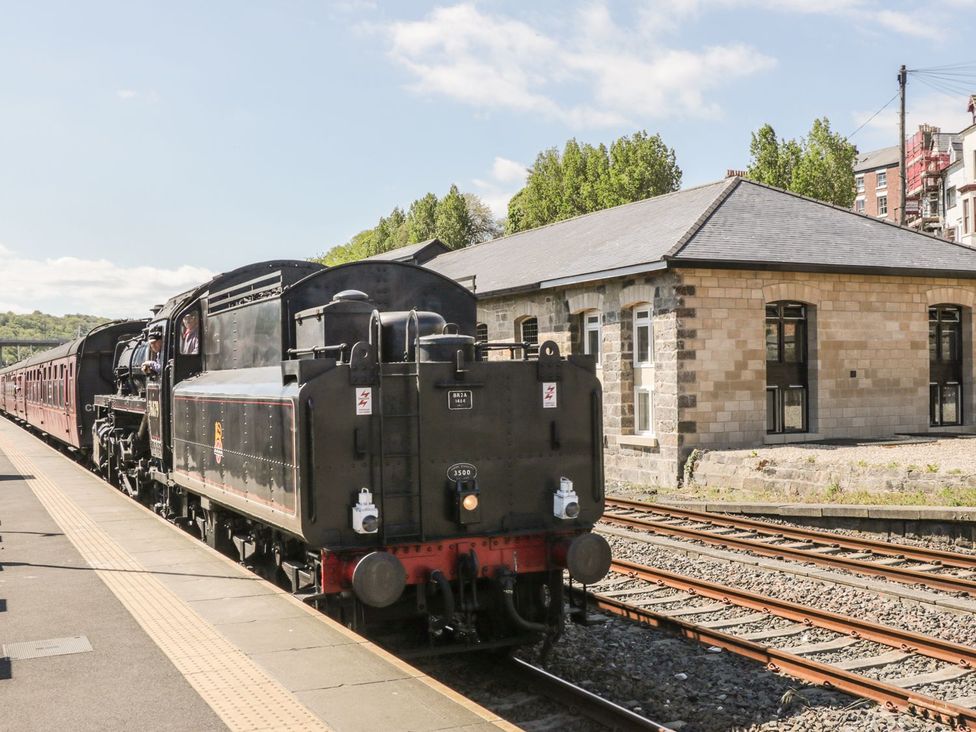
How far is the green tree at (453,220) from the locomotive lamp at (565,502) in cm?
5757

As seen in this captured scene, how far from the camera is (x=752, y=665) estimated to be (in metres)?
7.06

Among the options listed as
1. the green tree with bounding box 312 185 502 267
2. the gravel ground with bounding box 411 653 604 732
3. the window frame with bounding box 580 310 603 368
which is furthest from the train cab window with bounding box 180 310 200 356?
the green tree with bounding box 312 185 502 267

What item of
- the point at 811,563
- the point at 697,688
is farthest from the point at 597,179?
the point at 697,688

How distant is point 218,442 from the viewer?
845cm

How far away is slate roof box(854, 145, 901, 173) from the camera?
70.7m

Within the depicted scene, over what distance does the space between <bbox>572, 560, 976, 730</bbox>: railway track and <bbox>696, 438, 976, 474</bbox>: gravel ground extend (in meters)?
5.93

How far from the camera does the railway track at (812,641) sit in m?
6.28

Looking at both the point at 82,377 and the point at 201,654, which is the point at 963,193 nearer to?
the point at 82,377

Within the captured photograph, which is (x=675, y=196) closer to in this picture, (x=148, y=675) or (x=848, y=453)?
(x=848, y=453)

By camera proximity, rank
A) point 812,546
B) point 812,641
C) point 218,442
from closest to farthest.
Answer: point 812,641 → point 218,442 → point 812,546

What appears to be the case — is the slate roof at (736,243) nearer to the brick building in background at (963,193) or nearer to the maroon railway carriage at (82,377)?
the maroon railway carriage at (82,377)

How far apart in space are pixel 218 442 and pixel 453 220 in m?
56.8

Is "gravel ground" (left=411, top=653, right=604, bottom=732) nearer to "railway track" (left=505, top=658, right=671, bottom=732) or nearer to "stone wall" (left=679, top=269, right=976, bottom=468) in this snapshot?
"railway track" (left=505, top=658, right=671, bottom=732)

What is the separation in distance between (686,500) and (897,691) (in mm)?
9071
